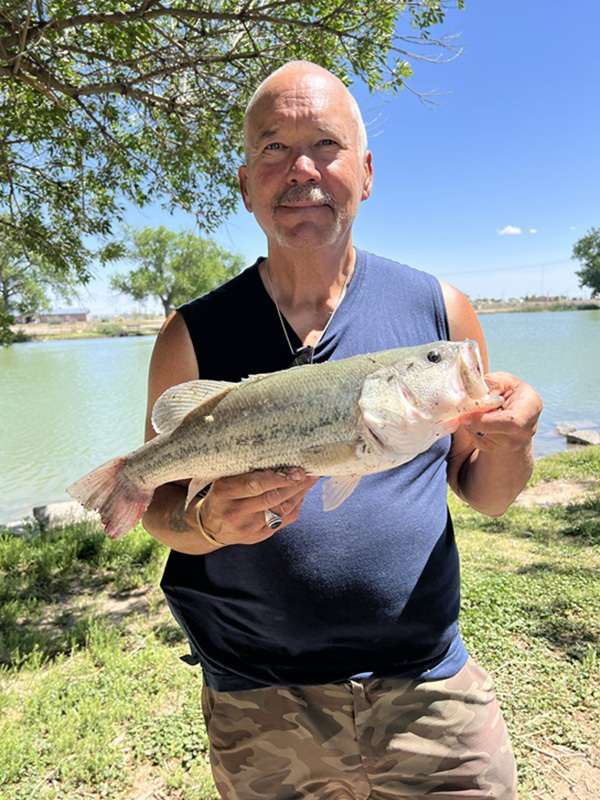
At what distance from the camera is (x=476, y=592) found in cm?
545

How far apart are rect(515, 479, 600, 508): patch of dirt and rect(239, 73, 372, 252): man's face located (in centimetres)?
770

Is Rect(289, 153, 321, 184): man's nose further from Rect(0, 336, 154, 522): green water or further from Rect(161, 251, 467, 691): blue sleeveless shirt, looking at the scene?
Rect(0, 336, 154, 522): green water

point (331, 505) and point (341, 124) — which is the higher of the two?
point (341, 124)

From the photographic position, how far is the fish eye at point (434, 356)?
172 centimetres

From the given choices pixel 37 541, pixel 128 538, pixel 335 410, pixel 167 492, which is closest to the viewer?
pixel 335 410

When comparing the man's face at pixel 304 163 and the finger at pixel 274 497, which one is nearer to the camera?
the finger at pixel 274 497

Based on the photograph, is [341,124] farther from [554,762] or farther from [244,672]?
[554,762]

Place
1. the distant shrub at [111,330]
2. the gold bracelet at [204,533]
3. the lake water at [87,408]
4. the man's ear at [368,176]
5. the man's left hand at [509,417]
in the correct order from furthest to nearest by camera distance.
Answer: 1. the distant shrub at [111,330]
2. the lake water at [87,408]
3. the man's ear at [368,176]
4. the gold bracelet at [204,533]
5. the man's left hand at [509,417]

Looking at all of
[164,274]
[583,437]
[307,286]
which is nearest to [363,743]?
[307,286]

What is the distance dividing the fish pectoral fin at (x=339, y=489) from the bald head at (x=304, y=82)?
4.38 feet

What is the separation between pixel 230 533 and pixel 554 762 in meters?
3.04

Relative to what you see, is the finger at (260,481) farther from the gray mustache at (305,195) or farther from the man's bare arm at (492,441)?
the gray mustache at (305,195)

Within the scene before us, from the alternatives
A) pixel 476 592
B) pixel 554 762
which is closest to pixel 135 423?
pixel 476 592

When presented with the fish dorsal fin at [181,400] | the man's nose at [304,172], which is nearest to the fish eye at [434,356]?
the fish dorsal fin at [181,400]
